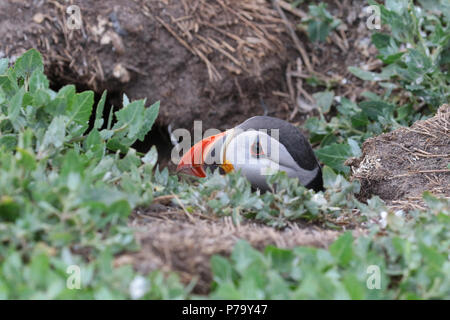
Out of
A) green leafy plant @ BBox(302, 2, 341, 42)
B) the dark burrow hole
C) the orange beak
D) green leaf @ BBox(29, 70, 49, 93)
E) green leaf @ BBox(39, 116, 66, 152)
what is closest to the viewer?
green leaf @ BBox(39, 116, 66, 152)

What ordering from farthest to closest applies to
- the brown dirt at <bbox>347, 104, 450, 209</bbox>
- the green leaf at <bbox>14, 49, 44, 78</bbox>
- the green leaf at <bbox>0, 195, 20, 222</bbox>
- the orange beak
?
the orange beak, the brown dirt at <bbox>347, 104, 450, 209</bbox>, the green leaf at <bbox>14, 49, 44, 78</bbox>, the green leaf at <bbox>0, 195, 20, 222</bbox>

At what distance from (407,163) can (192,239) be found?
196 cm

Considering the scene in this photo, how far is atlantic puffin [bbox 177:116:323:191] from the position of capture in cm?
345

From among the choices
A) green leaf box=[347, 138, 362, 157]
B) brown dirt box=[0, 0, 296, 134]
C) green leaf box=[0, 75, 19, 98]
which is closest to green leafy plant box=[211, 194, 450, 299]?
green leaf box=[0, 75, 19, 98]

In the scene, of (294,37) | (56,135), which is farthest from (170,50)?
(56,135)

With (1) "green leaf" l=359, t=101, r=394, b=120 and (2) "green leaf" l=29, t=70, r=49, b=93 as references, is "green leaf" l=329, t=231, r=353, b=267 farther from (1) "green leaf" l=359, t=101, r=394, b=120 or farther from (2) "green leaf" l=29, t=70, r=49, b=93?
(1) "green leaf" l=359, t=101, r=394, b=120

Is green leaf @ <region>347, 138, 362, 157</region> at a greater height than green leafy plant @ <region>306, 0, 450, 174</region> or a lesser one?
lesser

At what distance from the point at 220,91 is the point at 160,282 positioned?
144 inches

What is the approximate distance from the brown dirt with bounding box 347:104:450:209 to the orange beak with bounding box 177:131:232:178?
0.95m

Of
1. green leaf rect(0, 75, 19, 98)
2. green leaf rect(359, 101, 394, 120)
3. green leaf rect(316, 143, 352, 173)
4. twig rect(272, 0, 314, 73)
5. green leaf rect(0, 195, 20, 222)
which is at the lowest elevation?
green leaf rect(316, 143, 352, 173)

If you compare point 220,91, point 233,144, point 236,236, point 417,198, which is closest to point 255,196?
point 236,236

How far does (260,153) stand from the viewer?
3471 mm

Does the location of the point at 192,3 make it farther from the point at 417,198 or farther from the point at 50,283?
the point at 50,283

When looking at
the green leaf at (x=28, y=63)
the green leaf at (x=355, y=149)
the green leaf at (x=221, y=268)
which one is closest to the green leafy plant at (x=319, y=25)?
the green leaf at (x=355, y=149)
